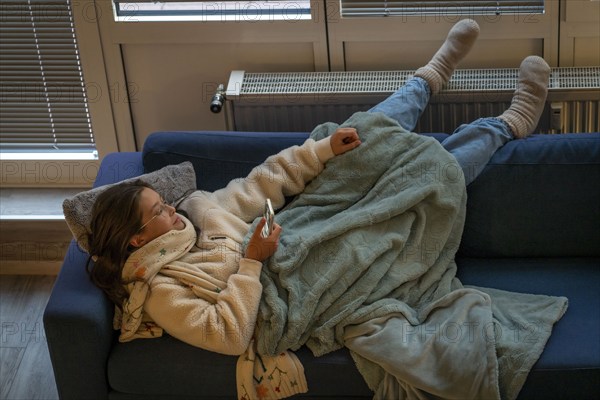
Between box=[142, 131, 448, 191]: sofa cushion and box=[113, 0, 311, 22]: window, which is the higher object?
box=[113, 0, 311, 22]: window

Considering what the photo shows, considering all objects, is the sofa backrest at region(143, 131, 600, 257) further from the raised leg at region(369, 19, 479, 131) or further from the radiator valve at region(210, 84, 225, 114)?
the radiator valve at region(210, 84, 225, 114)

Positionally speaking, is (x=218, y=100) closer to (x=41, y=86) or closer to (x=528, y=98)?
(x=41, y=86)

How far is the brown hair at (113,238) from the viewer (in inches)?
93.9

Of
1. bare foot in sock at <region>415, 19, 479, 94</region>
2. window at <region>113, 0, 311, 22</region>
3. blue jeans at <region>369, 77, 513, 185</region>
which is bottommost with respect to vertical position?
blue jeans at <region>369, 77, 513, 185</region>

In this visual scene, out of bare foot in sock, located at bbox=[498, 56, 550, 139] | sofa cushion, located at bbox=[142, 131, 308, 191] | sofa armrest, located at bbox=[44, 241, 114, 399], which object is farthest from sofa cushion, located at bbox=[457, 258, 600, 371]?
sofa armrest, located at bbox=[44, 241, 114, 399]

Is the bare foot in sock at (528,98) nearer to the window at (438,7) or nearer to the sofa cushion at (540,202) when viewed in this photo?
the sofa cushion at (540,202)

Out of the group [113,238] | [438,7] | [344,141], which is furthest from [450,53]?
[113,238]

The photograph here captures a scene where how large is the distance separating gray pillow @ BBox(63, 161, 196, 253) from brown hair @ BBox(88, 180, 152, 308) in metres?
0.05

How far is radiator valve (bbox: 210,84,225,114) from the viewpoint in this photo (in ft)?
9.71

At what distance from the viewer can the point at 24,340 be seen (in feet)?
10.0

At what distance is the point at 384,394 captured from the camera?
7.52 feet

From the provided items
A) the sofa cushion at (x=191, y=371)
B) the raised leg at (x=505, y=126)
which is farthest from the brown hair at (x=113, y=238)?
the raised leg at (x=505, y=126)

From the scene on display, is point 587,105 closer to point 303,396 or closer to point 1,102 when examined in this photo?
point 303,396

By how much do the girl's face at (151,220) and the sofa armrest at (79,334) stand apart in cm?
17
